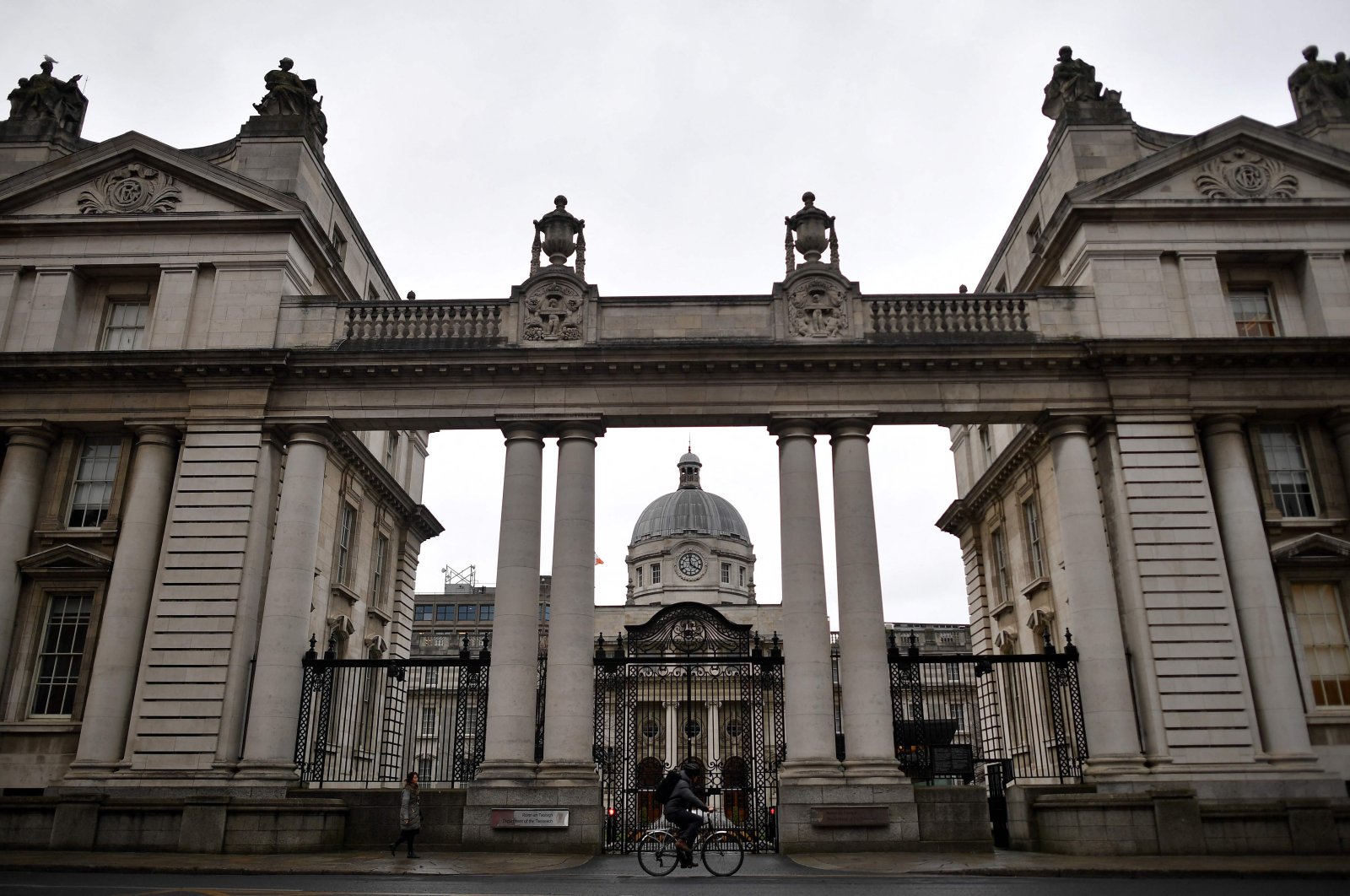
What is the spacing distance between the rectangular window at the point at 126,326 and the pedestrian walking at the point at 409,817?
13.9 meters

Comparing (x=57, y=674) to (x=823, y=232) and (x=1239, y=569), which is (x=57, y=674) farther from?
(x=1239, y=569)

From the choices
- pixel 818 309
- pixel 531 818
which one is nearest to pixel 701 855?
pixel 531 818

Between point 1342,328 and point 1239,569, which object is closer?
point 1239,569

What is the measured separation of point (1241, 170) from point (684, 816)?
21.6m

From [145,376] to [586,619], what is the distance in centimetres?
1227

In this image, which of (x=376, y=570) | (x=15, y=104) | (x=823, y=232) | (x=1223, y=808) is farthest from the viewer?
(x=376, y=570)

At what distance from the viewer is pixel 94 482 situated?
2573 centimetres

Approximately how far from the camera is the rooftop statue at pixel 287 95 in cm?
2886

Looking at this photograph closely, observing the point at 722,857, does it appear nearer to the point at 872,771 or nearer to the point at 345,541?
the point at 872,771

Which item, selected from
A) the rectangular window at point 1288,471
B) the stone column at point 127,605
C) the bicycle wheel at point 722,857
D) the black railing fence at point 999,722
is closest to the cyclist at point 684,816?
the bicycle wheel at point 722,857

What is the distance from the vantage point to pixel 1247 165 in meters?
26.8

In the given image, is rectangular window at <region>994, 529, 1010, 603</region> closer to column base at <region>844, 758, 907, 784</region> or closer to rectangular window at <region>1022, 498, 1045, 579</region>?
rectangular window at <region>1022, 498, 1045, 579</region>

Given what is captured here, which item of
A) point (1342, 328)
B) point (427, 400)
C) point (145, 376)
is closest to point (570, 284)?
point (427, 400)

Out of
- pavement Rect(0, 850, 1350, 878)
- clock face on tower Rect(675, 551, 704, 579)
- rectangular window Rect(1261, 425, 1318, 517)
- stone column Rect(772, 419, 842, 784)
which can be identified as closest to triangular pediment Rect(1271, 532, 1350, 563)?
rectangular window Rect(1261, 425, 1318, 517)
